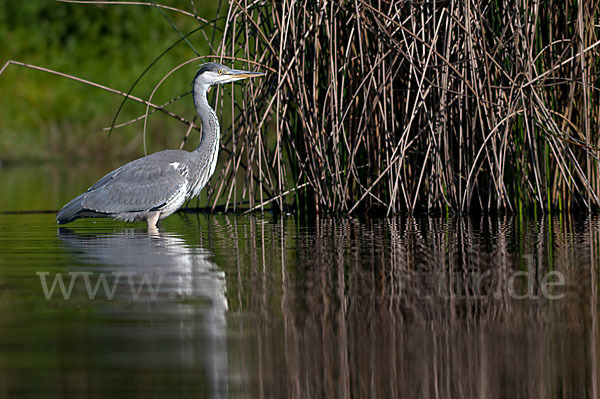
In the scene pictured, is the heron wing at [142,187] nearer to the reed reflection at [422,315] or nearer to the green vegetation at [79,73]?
the reed reflection at [422,315]

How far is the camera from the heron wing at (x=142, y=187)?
745 cm

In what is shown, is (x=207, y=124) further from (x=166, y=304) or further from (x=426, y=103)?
(x=166, y=304)

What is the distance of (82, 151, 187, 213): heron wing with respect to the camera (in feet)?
24.5

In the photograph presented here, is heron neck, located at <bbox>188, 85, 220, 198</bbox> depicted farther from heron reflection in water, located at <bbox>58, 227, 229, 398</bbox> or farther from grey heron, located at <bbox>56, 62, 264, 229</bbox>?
heron reflection in water, located at <bbox>58, 227, 229, 398</bbox>

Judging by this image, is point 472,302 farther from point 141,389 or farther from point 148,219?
point 148,219

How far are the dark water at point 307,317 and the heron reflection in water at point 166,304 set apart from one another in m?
0.01

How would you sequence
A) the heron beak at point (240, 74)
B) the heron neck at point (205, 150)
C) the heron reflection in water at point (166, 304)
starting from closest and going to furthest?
the heron reflection in water at point (166, 304), the heron beak at point (240, 74), the heron neck at point (205, 150)

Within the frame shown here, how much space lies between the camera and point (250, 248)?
6074mm

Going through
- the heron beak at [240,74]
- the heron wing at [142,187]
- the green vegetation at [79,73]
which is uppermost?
the green vegetation at [79,73]

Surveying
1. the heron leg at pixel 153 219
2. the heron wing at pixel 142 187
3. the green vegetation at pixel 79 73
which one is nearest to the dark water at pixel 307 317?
the heron wing at pixel 142 187

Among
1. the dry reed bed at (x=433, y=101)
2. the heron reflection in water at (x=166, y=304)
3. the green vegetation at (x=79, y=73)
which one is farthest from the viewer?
the green vegetation at (x=79, y=73)

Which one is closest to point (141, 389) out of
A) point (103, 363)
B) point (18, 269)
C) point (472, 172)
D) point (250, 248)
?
point (103, 363)

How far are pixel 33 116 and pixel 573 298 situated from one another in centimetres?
1538

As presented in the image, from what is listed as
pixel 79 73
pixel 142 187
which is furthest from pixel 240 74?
pixel 79 73
